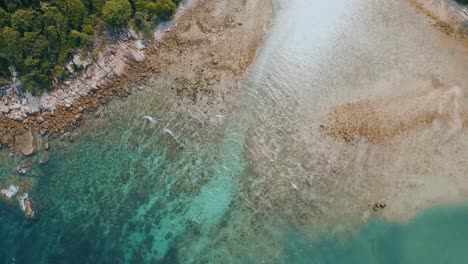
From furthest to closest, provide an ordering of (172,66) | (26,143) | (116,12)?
1. (172,66)
2. (26,143)
3. (116,12)

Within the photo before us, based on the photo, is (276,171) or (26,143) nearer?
(276,171)

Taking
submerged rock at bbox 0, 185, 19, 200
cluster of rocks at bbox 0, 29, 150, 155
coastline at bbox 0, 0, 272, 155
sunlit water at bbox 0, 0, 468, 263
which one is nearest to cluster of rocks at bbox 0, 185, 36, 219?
submerged rock at bbox 0, 185, 19, 200

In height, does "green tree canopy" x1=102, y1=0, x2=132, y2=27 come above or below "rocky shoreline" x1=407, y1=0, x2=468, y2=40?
below

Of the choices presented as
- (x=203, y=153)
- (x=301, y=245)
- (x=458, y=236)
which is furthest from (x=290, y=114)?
(x=458, y=236)

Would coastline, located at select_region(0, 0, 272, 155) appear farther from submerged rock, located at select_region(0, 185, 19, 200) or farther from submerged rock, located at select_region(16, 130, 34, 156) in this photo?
submerged rock, located at select_region(0, 185, 19, 200)

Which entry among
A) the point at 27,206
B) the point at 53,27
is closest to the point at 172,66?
the point at 53,27

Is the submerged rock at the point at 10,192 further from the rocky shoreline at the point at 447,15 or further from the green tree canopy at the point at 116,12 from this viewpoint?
the rocky shoreline at the point at 447,15

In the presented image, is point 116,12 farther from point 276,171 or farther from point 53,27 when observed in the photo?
point 276,171

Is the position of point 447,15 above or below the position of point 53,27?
above
